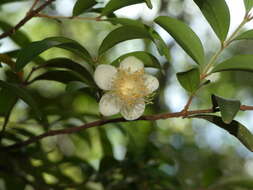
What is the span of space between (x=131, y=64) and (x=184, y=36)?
0.37 ft

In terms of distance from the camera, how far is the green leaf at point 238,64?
784 millimetres

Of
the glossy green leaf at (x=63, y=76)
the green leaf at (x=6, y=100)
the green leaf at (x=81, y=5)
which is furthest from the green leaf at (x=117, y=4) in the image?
the green leaf at (x=6, y=100)

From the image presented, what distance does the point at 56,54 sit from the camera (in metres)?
3.05

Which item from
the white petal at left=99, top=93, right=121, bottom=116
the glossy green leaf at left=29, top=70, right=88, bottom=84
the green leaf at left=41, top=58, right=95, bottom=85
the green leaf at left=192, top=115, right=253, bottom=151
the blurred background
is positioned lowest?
the blurred background

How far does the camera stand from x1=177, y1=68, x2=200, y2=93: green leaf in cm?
81

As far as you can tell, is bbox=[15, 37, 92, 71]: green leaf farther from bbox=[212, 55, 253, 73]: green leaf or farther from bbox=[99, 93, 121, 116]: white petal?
bbox=[212, 55, 253, 73]: green leaf

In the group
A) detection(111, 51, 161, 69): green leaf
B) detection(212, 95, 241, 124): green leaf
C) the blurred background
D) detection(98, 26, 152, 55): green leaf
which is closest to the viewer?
detection(212, 95, 241, 124): green leaf

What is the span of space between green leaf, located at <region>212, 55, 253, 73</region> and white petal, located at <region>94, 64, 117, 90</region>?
0.19 m

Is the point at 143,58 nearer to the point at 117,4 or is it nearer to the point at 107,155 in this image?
the point at 117,4

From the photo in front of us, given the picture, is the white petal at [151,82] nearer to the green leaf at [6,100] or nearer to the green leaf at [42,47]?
the green leaf at [42,47]

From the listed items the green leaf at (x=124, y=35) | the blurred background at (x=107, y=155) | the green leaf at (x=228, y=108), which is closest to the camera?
the green leaf at (x=228, y=108)

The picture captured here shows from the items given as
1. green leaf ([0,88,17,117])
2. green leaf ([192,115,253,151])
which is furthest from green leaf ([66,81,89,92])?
green leaf ([192,115,253,151])

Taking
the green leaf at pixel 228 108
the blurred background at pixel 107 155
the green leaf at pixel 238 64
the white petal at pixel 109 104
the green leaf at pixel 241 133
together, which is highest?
the green leaf at pixel 238 64

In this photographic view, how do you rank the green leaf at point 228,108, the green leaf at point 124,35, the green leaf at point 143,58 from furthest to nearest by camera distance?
the green leaf at point 143,58 < the green leaf at point 124,35 < the green leaf at point 228,108
